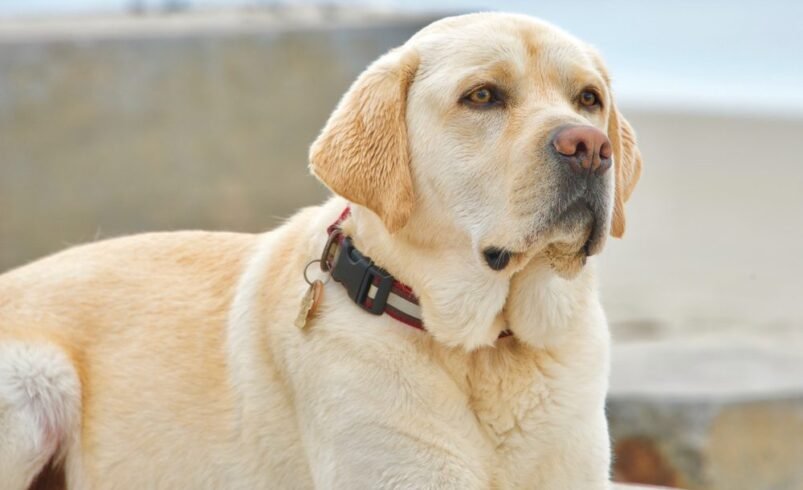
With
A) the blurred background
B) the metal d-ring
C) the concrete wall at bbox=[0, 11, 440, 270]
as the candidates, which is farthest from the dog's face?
the concrete wall at bbox=[0, 11, 440, 270]

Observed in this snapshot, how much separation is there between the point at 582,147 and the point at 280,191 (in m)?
7.19

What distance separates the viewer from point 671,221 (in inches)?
572

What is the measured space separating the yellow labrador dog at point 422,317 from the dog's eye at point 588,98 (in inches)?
0.6

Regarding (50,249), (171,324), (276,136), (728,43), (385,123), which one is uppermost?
(385,123)

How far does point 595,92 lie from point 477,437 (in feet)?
3.62

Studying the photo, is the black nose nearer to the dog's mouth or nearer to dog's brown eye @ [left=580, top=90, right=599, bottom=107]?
the dog's mouth

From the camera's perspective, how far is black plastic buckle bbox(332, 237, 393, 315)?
158 inches

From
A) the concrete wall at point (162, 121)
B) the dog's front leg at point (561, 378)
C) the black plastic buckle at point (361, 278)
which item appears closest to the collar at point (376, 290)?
the black plastic buckle at point (361, 278)

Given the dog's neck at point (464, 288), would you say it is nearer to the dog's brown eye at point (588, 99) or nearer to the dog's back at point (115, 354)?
the dog's brown eye at point (588, 99)

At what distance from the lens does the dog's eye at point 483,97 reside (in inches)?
154

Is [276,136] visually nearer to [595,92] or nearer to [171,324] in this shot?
[171,324]

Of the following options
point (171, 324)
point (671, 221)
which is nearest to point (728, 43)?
point (671, 221)

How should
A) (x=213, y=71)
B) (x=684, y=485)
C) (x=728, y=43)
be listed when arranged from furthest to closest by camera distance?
(x=728, y=43), (x=213, y=71), (x=684, y=485)

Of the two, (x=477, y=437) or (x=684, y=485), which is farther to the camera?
(x=684, y=485)
